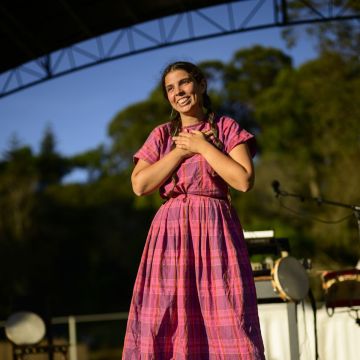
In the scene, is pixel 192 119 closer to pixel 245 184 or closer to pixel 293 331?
pixel 245 184

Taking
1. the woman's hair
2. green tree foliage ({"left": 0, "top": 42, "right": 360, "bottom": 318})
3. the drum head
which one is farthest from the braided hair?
green tree foliage ({"left": 0, "top": 42, "right": 360, "bottom": 318})

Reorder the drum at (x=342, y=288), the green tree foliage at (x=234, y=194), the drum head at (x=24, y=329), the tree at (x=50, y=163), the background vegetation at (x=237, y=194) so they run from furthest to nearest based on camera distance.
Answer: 1. the tree at (x=50, y=163)
2. the green tree foliage at (x=234, y=194)
3. the background vegetation at (x=237, y=194)
4. the drum head at (x=24, y=329)
5. the drum at (x=342, y=288)

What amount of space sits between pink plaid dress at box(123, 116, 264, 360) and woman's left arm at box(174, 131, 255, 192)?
58 mm

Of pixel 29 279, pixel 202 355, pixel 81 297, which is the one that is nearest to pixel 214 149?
pixel 202 355

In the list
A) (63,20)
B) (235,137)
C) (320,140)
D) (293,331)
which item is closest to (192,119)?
(235,137)

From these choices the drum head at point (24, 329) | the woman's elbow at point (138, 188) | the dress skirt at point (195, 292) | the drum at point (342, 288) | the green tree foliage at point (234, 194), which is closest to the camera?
the dress skirt at point (195, 292)

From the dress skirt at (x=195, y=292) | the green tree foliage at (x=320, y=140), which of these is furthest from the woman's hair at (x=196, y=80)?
the green tree foliage at (x=320, y=140)

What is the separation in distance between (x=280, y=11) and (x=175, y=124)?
602 centimetres

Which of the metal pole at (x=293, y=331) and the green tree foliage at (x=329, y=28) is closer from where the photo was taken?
the metal pole at (x=293, y=331)

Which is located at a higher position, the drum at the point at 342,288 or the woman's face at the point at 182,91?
the woman's face at the point at 182,91

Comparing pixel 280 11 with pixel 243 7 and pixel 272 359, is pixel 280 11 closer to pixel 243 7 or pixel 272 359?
pixel 243 7

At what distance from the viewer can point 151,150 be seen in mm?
2135

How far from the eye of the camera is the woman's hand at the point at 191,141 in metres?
1.99

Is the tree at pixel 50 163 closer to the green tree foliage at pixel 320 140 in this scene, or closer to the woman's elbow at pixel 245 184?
the green tree foliage at pixel 320 140
